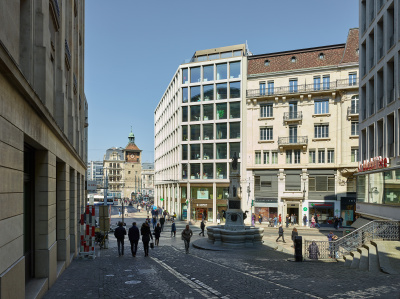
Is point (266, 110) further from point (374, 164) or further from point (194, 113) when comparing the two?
point (374, 164)

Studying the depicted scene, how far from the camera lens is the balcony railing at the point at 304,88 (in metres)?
43.5

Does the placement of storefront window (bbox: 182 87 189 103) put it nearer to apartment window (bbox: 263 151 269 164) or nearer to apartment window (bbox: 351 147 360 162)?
apartment window (bbox: 263 151 269 164)

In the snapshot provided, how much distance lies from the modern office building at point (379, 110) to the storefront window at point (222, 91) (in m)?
24.0

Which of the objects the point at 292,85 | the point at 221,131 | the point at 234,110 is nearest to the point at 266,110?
the point at 292,85

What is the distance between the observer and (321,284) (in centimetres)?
1117

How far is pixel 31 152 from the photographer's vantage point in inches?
402

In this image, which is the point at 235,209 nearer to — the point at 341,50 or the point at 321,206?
the point at 321,206

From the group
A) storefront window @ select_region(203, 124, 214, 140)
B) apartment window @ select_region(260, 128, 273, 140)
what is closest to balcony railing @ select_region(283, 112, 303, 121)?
apartment window @ select_region(260, 128, 273, 140)

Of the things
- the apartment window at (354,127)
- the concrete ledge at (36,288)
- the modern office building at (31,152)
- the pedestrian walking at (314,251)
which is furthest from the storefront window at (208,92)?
the concrete ledge at (36,288)

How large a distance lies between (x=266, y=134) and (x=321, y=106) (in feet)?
24.4

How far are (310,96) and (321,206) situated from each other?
1333cm

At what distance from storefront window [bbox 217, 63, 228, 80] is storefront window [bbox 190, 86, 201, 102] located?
12.0 ft

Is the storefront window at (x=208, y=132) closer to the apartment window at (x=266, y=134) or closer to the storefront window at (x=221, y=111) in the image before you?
the storefront window at (x=221, y=111)

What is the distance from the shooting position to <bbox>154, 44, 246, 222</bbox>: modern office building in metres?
50.5
